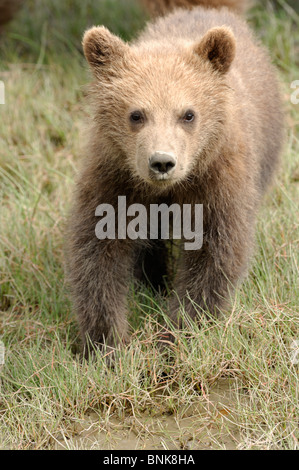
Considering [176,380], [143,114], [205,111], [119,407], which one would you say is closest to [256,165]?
[205,111]

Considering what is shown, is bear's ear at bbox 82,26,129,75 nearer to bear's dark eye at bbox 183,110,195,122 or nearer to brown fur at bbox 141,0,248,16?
bear's dark eye at bbox 183,110,195,122

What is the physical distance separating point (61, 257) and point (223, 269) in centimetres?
163

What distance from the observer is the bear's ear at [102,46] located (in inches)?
175

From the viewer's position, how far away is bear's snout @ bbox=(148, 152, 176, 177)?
13.0 ft

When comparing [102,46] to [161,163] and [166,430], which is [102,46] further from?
[166,430]

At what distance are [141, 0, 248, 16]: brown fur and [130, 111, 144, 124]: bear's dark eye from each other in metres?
2.65

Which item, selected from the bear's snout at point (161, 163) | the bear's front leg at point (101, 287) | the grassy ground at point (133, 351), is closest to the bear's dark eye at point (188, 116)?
the bear's snout at point (161, 163)

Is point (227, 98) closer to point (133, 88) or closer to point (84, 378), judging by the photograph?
point (133, 88)

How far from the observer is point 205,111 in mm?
4398

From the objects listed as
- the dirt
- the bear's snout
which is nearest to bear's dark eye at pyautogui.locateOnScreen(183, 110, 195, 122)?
the bear's snout

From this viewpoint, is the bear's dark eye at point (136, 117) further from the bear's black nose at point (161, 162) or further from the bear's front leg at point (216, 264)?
the bear's front leg at point (216, 264)

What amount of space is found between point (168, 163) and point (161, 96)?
467 mm

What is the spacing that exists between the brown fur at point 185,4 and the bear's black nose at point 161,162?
119 inches

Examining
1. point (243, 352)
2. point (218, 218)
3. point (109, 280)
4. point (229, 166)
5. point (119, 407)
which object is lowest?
point (119, 407)
